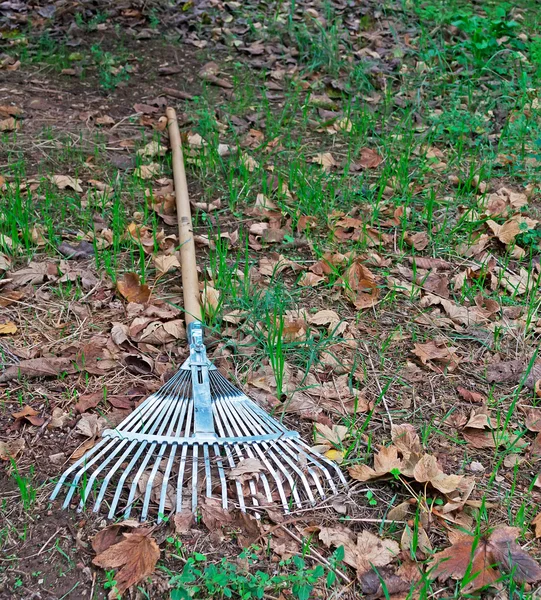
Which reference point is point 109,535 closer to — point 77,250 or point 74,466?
point 74,466

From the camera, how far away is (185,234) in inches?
115

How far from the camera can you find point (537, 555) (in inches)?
72.9

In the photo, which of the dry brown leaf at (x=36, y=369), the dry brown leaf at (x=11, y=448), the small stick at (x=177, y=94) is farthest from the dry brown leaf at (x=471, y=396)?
the small stick at (x=177, y=94)

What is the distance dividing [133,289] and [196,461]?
0.96 m

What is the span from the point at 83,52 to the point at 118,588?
386cm

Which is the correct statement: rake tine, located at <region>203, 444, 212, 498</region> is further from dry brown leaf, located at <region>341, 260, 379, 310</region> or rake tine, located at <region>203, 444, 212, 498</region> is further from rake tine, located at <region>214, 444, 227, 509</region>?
dry brown leaf, located at <region>341, 260, 379, 310</region>

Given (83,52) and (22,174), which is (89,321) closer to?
(22,174)

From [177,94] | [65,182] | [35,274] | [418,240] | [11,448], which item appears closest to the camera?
[11,448]

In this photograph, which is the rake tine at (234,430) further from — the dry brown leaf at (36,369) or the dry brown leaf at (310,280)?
the dry brown leaf at (310,280)

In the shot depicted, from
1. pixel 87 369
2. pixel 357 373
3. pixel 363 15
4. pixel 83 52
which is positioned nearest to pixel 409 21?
pixel 363 15

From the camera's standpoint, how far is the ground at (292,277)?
1852 mm

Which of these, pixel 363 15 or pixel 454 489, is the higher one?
pixel 363 15

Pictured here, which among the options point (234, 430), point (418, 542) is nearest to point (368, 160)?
point (234, 430)

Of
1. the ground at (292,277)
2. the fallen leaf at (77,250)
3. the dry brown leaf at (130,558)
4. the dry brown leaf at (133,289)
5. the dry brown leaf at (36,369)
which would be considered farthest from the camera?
the fallen leaf at (77,250)
